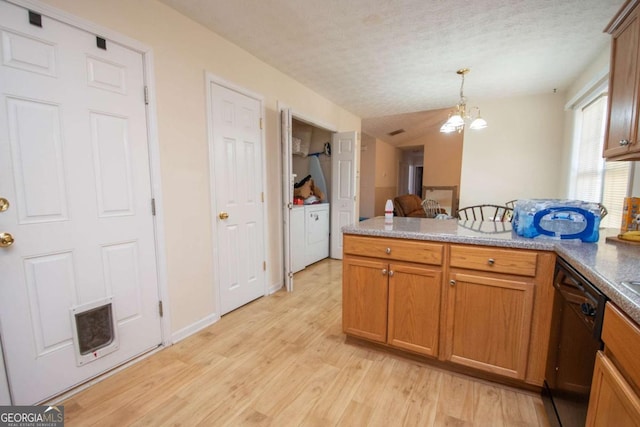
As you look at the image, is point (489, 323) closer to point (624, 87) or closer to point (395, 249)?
point (395, 249)

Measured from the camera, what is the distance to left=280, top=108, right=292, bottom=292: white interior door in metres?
2.77

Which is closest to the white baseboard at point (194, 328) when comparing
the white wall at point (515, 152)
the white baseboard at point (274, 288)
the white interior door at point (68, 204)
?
the white interior door at point (68, 204)

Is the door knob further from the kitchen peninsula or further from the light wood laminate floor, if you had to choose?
the kitchen peninsula

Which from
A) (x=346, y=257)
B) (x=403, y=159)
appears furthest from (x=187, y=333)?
(x=403, y=159)

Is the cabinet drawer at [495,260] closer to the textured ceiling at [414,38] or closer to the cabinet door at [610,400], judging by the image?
the cabinet door at [610,400]

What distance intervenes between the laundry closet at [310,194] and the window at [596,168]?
3.01 meters

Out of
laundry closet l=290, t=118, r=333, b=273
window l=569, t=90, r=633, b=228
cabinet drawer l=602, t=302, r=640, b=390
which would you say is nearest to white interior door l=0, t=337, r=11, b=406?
cabinet drawer l=602, t=302, r=640, b=390

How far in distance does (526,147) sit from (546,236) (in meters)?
3.42

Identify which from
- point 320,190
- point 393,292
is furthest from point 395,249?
point 320,190

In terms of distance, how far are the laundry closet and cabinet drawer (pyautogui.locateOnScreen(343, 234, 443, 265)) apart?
1.73 m

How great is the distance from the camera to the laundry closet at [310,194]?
11.9 feet

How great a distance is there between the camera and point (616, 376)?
73 centimetres

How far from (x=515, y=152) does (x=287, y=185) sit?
367 cm

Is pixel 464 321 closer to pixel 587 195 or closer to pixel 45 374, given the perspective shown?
pixel 45 374
